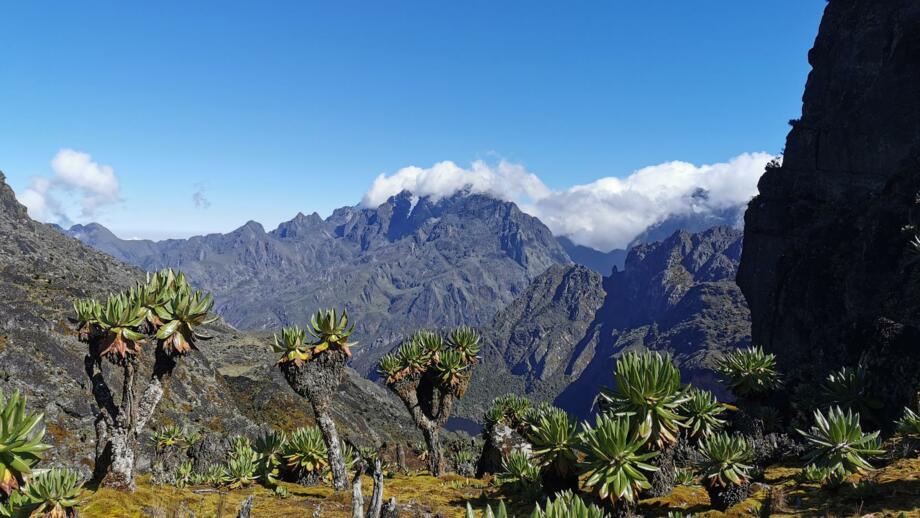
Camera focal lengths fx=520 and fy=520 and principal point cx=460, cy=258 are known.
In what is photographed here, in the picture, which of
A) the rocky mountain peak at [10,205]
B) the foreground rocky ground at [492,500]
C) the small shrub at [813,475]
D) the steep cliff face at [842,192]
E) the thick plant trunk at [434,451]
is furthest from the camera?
the rocky mountain peak at [10,205]

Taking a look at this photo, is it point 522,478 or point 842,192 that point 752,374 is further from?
point 842,192

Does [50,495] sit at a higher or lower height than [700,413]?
lower

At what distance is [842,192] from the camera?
3029 inches

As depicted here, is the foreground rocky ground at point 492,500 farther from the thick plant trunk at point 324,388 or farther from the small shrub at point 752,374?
the small shrub at point 752,374

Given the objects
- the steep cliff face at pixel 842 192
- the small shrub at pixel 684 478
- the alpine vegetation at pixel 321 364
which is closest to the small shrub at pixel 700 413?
the small shrub at pixel 684 478

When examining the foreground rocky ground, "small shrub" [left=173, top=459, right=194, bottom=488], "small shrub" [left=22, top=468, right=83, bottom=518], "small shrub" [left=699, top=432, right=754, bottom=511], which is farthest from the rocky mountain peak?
"small shrub" [left=699, top=432, right=754, bottom=511]

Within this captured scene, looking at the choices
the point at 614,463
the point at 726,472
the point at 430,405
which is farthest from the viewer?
the point at 430,405

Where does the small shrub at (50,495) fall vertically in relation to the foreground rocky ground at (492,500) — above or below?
above

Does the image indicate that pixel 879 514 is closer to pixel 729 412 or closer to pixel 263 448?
pixel 729 412

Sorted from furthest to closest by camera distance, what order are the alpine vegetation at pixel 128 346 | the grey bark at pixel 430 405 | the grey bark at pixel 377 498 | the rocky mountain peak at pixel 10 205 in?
the rocky mountain peak at pixel 10 205 < the grey bark at pixel 430 405 < the alpine vegetation at pixel 128 346 < the grey bark at pixel 377 498

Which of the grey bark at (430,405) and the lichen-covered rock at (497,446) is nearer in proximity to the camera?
the lichen-covered rock at (497,446)

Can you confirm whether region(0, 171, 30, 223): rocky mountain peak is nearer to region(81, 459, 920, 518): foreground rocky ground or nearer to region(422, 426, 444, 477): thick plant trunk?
region(422, 426, 444, 477): thick plant trunk

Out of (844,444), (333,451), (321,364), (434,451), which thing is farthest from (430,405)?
(844,444)

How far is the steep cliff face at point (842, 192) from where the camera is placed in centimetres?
4150
